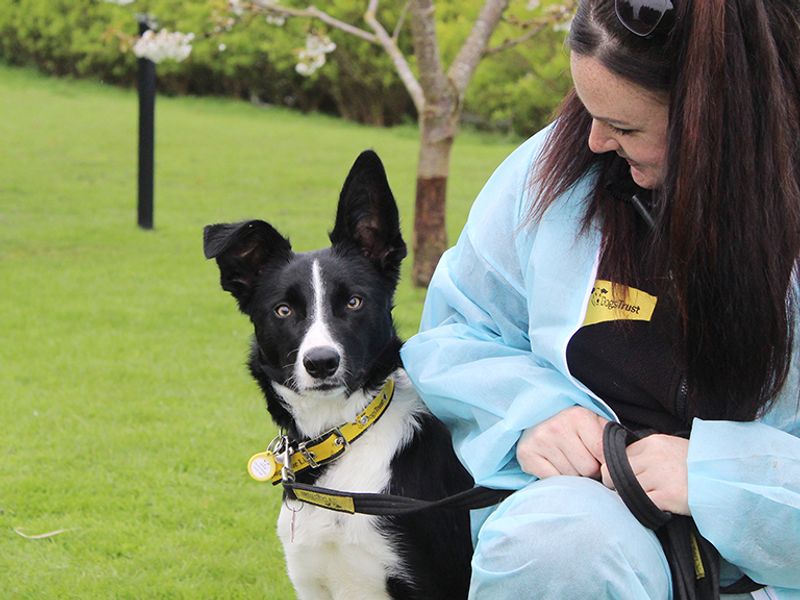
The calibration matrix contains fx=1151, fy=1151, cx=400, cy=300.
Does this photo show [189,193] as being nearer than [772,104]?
No

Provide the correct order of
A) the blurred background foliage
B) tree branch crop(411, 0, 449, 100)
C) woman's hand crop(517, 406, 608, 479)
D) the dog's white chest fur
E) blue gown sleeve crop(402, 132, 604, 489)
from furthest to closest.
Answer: the blurred background foliage
tree branch crop(411, 0, 449, 100)
the dog's white chest fur
blue gown sleeve crop(402, 132, 604, 489)
woman's hand crop(517, 406, 608, 479)

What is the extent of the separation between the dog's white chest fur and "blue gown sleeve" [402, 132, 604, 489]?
241 mm

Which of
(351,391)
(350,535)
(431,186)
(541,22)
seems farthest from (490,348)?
(541,22)

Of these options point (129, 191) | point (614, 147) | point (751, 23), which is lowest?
point (129, 191)

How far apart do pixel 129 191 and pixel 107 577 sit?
8267 mm

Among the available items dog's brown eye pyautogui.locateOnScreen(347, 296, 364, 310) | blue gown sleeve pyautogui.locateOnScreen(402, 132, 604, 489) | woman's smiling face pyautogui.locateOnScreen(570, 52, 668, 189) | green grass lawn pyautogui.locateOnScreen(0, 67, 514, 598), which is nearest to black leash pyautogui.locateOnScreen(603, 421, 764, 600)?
blue gown sleeve pyautogui.locateOnScreen(402, 132, 604, 489)

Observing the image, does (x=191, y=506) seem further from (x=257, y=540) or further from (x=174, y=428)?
(x=174, y=428)

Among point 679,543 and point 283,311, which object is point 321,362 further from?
point 679,543

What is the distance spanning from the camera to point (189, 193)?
11375mm

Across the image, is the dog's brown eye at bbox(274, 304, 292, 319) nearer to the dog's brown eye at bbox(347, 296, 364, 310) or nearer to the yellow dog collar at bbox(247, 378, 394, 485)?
the dog's brown eye at bbox(347, 296, 364, 310)

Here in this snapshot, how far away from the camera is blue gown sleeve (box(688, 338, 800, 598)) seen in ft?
7.04

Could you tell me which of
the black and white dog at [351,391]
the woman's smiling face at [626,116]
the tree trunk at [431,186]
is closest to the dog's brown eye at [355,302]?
the black and white dog at [351,391]

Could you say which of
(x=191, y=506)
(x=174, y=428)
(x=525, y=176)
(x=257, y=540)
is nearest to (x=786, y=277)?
(x=525, y=176)

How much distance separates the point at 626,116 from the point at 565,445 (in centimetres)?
66
